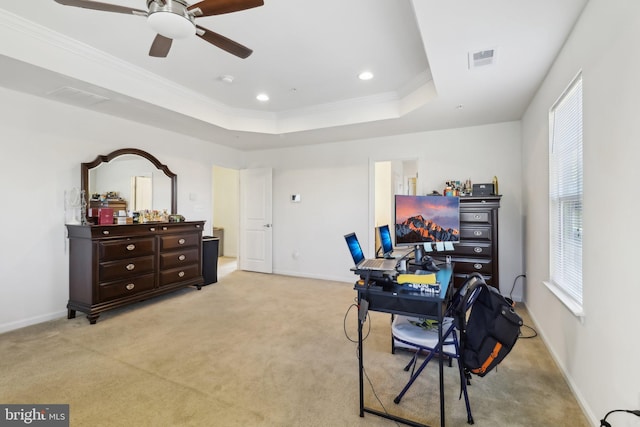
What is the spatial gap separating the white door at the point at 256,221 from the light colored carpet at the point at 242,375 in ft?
7.83

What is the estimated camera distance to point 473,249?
3908 millimetres

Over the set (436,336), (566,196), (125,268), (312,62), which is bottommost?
(436,336)

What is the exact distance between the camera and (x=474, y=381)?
2.20 m

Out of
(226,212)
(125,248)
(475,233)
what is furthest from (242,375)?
(226,212)

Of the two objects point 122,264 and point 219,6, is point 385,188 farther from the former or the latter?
point 219,6

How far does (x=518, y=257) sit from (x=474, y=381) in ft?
8.53

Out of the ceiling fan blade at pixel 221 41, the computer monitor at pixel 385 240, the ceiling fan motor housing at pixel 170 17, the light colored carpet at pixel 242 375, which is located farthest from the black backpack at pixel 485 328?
the ceiling fan motor housing at pixel 170 17

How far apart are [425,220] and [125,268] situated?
11.4 ft

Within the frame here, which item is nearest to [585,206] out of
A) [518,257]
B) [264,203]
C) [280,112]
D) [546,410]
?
[546,410]

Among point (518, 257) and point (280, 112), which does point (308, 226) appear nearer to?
point (280, 112)

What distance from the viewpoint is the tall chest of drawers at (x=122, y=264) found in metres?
3.35

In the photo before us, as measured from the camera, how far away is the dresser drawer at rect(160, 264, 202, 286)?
4.13 meters

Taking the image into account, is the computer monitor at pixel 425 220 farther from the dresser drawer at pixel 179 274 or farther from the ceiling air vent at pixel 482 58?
the dresser drawer at pixel 179 274

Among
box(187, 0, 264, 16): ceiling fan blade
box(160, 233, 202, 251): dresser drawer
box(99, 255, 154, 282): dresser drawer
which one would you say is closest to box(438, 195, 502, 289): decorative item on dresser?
box(187, 0, 264, 16): ceiling fan blade
